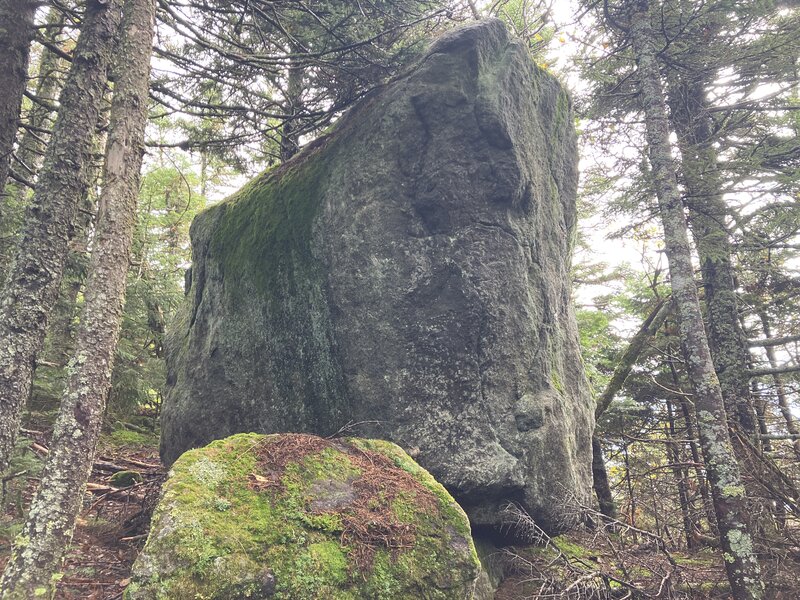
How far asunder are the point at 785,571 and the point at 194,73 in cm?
1016

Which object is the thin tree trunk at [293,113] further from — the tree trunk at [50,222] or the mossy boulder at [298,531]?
the mossy boulder at [298,531]

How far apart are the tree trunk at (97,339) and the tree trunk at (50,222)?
74 cm

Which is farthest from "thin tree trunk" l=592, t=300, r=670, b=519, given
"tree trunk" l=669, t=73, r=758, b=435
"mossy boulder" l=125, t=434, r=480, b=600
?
"mossy boulder" l=125, t=434, r=480, b=600

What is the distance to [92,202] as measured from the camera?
10.7 m

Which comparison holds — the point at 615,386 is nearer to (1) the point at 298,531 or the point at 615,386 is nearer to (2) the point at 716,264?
(2) the point at 716,264

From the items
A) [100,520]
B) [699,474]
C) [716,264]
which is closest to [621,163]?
[716,264]

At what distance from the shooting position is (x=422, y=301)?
598 centimetres

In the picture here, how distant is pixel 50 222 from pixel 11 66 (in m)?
2.66

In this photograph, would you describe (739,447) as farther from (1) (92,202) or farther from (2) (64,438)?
(1) (92,202)

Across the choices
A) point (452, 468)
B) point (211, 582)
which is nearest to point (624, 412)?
point (452, 468)

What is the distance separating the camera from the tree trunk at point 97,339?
395 centimetres

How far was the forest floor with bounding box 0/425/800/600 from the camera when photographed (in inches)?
185

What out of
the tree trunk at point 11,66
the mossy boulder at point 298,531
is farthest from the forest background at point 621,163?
the mossy boulder at point 298,531

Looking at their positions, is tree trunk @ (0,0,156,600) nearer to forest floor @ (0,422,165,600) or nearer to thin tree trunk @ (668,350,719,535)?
forest floor @ (0,422,165,600)
